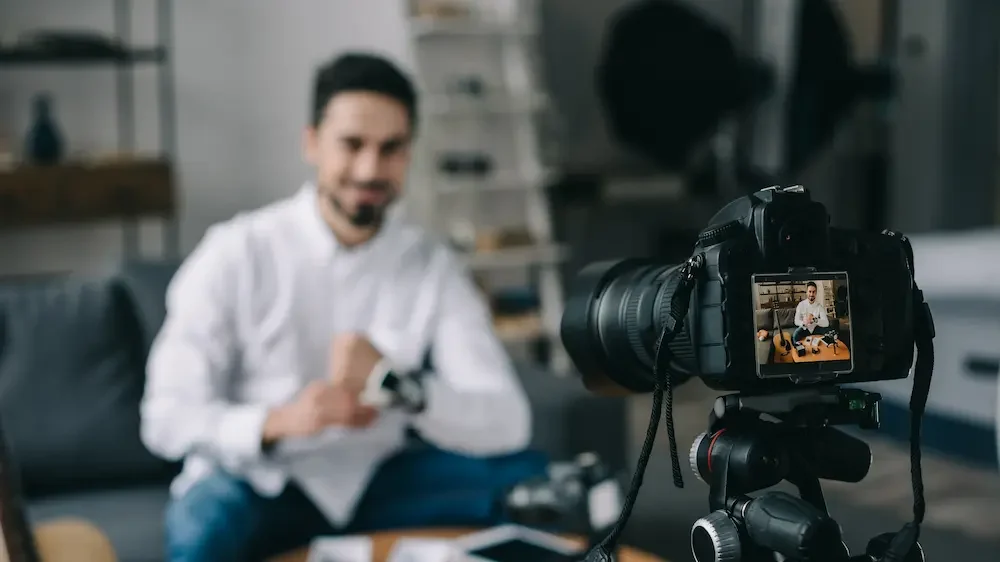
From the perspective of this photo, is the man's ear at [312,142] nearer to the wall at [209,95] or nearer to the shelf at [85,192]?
the shelf at [85,192]

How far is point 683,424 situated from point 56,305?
2213mm

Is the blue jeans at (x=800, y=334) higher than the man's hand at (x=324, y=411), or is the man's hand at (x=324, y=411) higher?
the blue jeans at (x=800, y=334)

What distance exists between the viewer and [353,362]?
5.02 ft

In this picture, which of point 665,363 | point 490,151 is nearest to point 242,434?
point 665,363

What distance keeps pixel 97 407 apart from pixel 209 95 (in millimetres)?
2033

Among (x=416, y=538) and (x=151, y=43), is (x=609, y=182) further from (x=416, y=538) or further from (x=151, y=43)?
(x=416, y=538)

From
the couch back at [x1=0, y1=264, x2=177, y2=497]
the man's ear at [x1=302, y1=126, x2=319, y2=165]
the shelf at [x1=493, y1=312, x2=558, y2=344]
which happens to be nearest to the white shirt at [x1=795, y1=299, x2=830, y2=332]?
the man's ear at [x1=302, y1=126, x2=319, y2=165]

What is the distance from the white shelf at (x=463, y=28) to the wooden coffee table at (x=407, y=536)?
2.55 metres

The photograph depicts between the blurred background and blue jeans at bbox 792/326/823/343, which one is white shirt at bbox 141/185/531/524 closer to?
blue jeans at bbox 792/326/823/343

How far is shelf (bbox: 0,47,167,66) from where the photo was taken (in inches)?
128

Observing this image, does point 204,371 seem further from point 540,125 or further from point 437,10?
point 540,125

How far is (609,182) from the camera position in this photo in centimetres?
429

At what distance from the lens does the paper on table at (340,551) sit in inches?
54.3

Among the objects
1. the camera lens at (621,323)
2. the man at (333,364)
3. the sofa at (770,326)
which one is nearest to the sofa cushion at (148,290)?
the man at (333,364)
